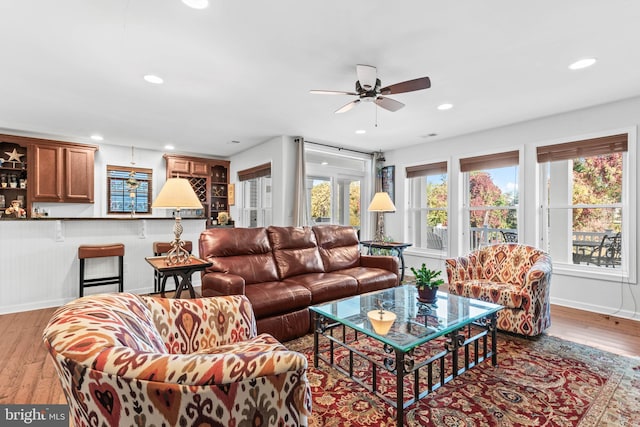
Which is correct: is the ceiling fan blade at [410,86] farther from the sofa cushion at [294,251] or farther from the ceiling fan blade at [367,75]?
the sofa cushion at [294,251]

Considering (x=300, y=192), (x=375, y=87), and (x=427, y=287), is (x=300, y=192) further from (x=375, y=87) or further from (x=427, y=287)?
(x=427, y=287)

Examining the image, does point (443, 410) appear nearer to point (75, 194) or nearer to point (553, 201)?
point (553, 201)

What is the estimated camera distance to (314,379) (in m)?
2.20

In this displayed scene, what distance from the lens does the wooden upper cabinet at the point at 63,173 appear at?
5.13 metres

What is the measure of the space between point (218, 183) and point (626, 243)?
7.07 meters

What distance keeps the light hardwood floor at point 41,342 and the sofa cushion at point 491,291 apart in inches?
23.2

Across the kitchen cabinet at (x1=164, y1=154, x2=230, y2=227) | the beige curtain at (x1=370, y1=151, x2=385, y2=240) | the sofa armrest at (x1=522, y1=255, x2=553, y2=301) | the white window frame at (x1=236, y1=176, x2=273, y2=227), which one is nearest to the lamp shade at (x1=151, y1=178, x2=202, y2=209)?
the white window frame at (x1=236, y1=176, x2=273, y2=227)

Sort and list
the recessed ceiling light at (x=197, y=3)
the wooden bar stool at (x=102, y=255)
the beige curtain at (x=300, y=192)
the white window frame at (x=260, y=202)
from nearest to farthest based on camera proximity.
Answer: the recessed ceiling light at (x=197, y=3) → the wooden bar stool at (x=102, y=255) → the beige curtain at (x=300, y=192) → the white window frame at (x=260, y=202)

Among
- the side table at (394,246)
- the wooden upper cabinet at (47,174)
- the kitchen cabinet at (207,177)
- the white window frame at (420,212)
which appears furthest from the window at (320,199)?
the wooden upper cabinet at (47,174)

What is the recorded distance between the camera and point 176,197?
286 cm

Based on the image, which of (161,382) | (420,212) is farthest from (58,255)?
(420,212)

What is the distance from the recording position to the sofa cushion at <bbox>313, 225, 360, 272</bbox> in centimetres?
396

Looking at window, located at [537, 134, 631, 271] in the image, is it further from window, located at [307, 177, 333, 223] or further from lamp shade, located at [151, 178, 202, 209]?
lamp shade, located at [151, 178, 202, 209]

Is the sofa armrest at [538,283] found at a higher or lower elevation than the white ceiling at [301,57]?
lower
